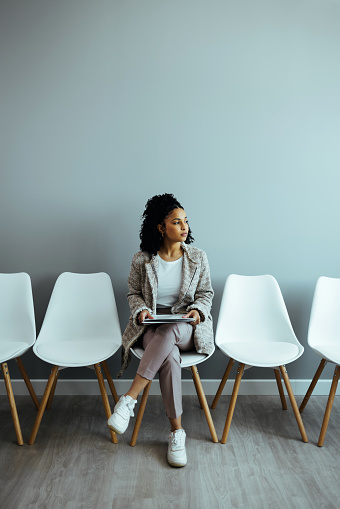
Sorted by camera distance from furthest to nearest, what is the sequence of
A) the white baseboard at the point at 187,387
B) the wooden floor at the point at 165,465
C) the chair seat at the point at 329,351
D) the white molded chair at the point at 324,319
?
the white baseboard at the point at 187,387 → the white molded chair at the point at 324,319 → the chair seat at the point at 329,351 → the wooden floor at the point at 165,465

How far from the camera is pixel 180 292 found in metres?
2.38

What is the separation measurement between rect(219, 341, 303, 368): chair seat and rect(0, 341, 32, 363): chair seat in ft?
3.40

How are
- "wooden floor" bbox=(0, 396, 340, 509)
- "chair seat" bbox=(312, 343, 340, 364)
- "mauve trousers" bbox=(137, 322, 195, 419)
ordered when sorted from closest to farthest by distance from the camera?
"wooden floor" bbox=(0, 396, 340, 509) → "mauve trousers" bbox=(137, 322, 195, 419) → "chair seat" bbox=(312, 343, 340, 364)

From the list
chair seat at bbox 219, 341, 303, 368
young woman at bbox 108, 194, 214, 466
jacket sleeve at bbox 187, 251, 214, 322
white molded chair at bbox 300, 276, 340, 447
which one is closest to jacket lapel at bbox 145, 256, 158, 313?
young woman at bbox 108, 194, 214, 466

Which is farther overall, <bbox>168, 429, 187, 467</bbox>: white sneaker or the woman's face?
the woman's face

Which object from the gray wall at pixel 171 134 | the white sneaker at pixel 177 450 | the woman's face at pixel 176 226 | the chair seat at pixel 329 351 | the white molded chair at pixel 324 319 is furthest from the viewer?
the gray wall at pixel 171 134

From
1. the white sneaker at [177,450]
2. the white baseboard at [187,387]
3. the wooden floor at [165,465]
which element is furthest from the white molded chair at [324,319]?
the white sneaker at [177,450]

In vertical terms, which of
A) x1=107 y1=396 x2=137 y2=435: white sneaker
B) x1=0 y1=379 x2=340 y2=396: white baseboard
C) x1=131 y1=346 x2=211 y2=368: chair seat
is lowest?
x1=0 y1=379 x2=340 y2=396: white baseboard

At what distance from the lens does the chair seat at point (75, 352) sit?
2146 mm

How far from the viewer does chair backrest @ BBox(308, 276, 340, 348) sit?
251cm

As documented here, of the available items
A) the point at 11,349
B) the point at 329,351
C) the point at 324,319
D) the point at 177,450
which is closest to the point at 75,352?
the point at 11,349

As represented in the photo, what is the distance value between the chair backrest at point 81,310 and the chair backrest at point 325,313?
112cm

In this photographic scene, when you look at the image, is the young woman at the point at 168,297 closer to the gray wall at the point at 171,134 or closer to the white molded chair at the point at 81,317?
the white molded chair at the point at 81,317

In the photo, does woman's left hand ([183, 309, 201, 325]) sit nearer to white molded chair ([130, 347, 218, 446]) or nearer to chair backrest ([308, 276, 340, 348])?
white molded chair ([130, 347, 218, 446])
